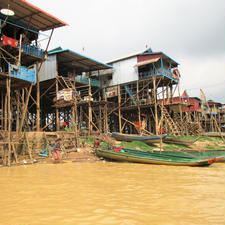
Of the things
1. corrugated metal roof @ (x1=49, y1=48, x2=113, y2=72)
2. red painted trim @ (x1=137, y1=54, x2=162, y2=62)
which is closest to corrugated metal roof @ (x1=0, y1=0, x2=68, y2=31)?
corrugated metal roof @ (x1=49, y1=48, x2=113, y2=72)

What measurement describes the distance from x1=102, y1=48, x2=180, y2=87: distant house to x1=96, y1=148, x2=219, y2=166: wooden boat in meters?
12.6

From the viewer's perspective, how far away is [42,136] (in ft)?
52.6

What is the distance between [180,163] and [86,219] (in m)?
9.09

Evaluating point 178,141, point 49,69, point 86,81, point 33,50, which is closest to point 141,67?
point 86,81

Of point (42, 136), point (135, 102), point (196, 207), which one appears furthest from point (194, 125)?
point (196, 207)

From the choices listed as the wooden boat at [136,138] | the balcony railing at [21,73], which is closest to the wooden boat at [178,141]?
the wooden boat at [136,138]

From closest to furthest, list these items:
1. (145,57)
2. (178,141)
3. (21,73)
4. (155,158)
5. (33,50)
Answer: (155,158) → (21,73) → (33,50) → (178,141) → (145,57)

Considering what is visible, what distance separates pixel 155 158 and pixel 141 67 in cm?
1561

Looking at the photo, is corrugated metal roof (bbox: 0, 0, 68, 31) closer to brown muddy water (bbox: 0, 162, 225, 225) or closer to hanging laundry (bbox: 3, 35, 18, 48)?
hanging laundry (bbox: 3, 35, 18, 48)

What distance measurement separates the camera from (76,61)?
2403cm

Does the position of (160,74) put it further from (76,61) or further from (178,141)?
(76,61)

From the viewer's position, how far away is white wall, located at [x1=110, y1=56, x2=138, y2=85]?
25.6 metres

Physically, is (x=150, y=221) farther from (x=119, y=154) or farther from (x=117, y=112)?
(x=117, y=112)

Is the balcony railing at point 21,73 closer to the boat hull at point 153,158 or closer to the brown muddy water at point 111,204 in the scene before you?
the boat hull at point 153,158
